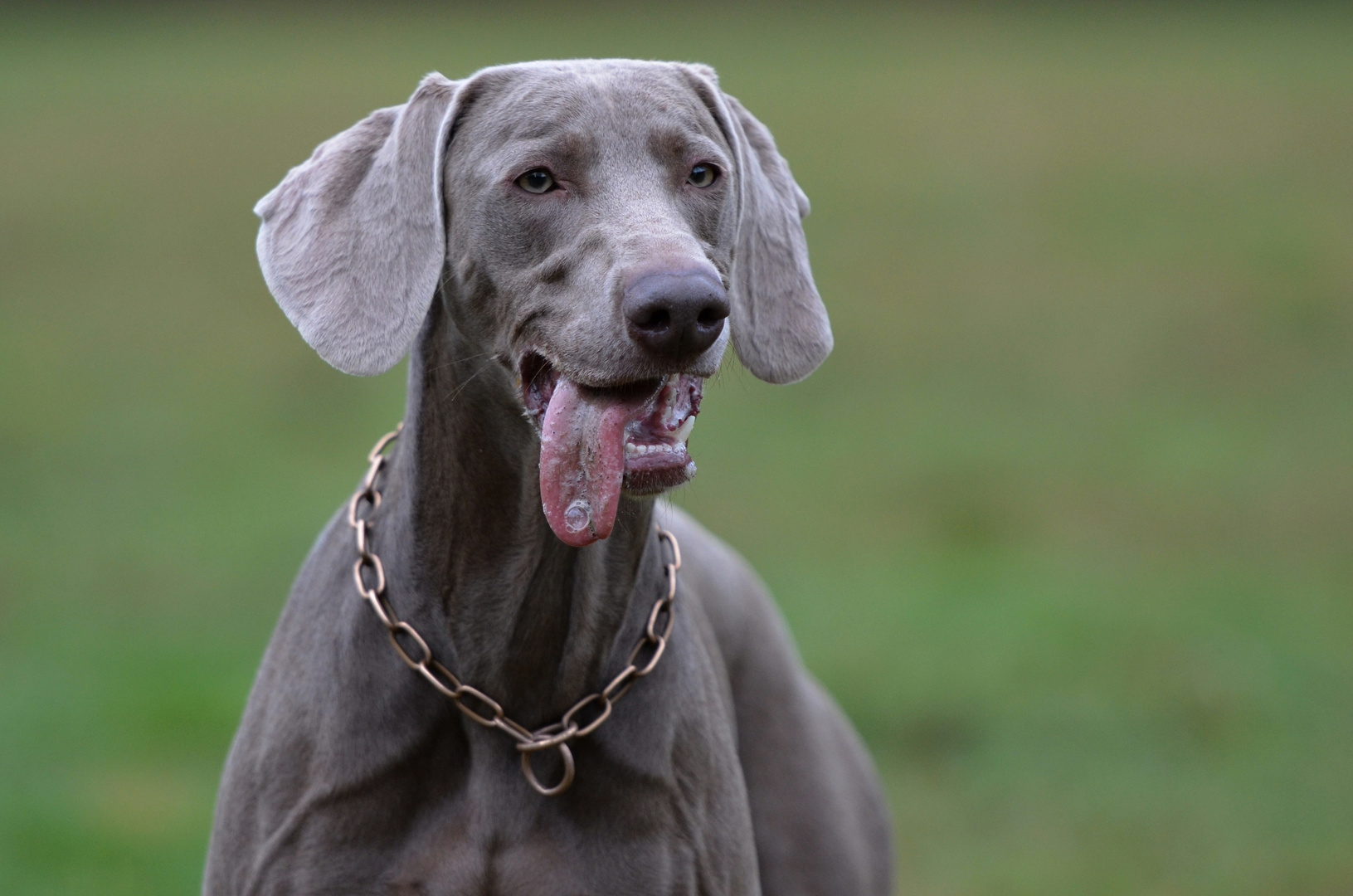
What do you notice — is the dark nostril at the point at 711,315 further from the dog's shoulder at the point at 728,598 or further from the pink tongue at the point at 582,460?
the dog's shoulder at the point at 728,598

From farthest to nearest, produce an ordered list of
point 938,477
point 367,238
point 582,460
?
point 938,477 < point 367,238 < point 582,460

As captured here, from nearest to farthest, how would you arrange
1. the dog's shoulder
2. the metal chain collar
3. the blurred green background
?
the metal chain collar
the dog's shoulder
the blurred green background

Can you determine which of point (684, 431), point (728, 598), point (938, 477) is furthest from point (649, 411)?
point (938, 477)

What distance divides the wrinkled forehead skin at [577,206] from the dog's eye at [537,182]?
0.01m

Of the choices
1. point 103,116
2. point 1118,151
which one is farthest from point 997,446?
point 103,116

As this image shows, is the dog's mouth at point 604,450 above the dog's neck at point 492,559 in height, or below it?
above

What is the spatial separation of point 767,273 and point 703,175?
11.4 inches

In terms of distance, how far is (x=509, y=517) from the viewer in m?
2.89

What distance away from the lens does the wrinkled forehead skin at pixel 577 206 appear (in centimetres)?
254

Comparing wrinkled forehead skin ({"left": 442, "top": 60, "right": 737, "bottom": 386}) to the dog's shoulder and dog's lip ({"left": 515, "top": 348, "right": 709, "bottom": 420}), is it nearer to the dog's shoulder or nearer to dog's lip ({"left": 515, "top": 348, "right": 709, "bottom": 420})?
dog's lip ({"left": 515, "top": 348, "right": 709, "bottom": 420})

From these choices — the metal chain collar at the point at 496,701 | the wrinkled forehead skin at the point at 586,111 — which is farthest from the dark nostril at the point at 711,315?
the metal chain collar at the point at 496,701

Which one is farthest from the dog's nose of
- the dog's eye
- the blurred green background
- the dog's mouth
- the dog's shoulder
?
the blurred green background

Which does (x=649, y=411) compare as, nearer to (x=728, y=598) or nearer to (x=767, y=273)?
(x=767, y=273)

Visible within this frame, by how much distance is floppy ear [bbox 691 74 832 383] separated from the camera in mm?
2979
